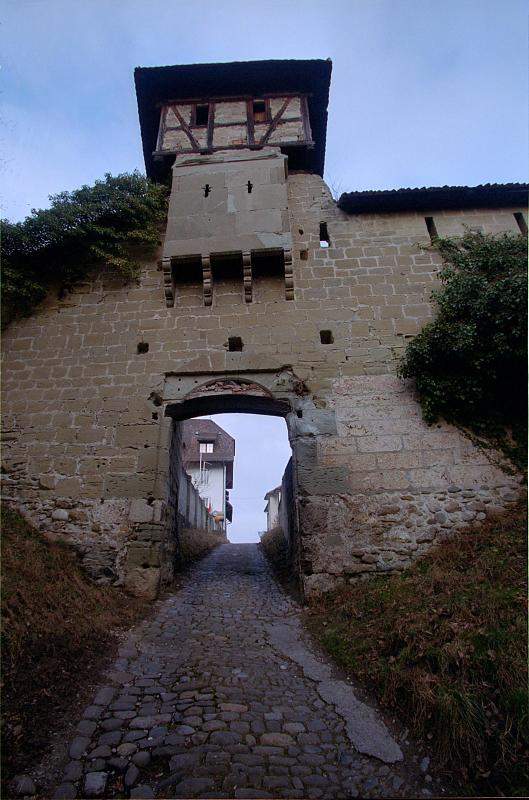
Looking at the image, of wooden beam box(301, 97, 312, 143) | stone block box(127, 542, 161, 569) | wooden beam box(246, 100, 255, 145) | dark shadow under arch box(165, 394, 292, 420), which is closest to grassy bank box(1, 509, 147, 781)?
stone block box(127, 542, 161, 569)

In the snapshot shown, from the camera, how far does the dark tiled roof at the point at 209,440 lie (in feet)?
94.9

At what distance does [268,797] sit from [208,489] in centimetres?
2715

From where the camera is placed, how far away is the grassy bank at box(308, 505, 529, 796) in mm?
2633

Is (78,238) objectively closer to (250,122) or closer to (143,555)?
(250,122)

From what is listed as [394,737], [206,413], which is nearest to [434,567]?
[394,737]

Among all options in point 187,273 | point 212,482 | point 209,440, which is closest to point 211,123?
point 187,273

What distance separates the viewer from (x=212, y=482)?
29.3 m

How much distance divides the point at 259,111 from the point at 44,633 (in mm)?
12036

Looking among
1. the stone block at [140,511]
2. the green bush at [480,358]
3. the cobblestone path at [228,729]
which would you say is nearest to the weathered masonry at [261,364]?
the stone block at [140,511]

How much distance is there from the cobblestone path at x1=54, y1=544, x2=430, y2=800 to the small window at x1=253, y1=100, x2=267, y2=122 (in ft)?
37.5

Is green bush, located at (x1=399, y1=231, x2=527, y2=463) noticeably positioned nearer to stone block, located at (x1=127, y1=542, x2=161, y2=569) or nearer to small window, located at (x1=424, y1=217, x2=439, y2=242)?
small window, located at (x1=424, y1=217, x2=439, y2=242)

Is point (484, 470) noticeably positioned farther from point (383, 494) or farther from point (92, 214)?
point (92, 214)

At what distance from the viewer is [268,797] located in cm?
248

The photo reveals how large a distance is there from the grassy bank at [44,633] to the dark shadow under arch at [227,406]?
3049 mm
